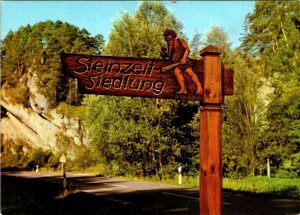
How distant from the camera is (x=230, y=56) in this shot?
1227 inches

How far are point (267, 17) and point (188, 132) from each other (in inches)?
822

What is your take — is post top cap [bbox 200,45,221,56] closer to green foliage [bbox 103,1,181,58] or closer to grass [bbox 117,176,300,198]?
grass [bbox 117,176,300,198]

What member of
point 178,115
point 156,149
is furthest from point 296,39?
point 156,149

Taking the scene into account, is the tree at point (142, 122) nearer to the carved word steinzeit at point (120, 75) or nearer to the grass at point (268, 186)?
Answer: the grass at point (268, 186)

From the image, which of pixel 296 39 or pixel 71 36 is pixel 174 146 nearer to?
pixel 296 39

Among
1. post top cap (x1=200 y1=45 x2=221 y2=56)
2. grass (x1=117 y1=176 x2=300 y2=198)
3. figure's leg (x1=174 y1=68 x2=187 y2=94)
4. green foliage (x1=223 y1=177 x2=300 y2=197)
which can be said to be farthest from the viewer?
green foliage (x1=223 y1=177 x2=300 y2=197)

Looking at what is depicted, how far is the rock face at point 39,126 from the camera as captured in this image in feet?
195

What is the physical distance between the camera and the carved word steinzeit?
146 inches

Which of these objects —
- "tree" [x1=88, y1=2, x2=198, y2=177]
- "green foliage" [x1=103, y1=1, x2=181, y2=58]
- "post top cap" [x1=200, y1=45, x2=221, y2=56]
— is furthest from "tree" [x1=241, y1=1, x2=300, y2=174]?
"post top cap" [x1=200, y1=45, x2=221, y2=56]

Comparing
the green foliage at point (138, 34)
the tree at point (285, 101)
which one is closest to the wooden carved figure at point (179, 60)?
the tree at point (285, 101)

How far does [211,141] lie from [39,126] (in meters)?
62.0

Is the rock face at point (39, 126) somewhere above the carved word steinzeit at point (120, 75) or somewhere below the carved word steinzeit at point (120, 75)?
above

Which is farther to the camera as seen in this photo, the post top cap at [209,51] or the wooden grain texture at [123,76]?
the post top cap at [209,51]

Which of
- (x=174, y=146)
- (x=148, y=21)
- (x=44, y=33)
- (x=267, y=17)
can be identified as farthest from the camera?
(x=44, y=33)
